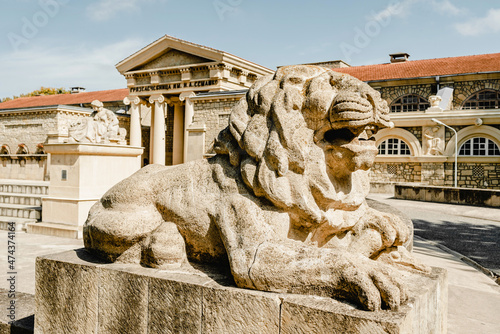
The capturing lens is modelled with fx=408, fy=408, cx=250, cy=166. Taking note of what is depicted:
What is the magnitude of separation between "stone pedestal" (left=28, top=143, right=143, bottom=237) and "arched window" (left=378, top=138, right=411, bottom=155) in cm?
1913

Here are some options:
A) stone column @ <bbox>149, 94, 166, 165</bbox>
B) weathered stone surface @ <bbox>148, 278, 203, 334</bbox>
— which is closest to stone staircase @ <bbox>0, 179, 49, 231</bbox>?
weathered stone surface @ <bbox>148, 278, 203, 334</bbox>

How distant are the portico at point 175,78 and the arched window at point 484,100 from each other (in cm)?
1269

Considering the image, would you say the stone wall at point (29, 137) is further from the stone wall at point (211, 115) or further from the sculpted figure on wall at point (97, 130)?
the sculpted figure on wall at point (97, 130)

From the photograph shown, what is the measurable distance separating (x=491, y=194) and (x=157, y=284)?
15.1 metres

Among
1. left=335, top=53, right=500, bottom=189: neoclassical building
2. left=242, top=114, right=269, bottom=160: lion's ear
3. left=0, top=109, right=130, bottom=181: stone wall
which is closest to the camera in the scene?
left=242, top=114, right=269, bottom=160: lion's ear

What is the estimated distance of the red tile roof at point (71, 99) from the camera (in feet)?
105

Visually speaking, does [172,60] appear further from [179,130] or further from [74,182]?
[74,182]

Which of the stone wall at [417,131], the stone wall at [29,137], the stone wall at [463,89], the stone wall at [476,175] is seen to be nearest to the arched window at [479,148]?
the stone wall at [476,175]

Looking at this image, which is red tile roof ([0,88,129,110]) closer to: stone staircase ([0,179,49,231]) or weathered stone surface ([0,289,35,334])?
stone staircase ([0,179,49,231])

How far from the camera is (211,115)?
64.2 feet

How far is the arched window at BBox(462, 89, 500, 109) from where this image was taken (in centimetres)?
2500

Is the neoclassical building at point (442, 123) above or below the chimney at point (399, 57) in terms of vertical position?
below

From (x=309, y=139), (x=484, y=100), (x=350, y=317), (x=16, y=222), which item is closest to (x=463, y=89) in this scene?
(x=484, y=100)

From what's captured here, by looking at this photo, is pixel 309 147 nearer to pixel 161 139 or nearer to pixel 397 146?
pixel 397 146
